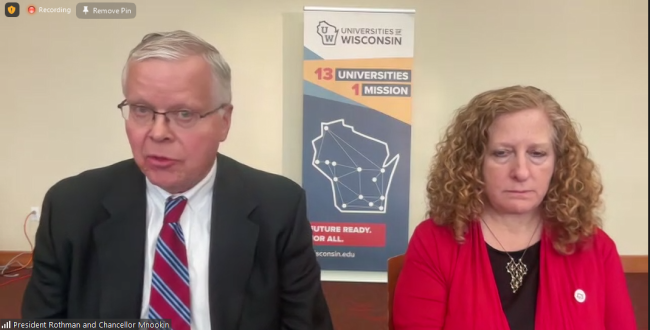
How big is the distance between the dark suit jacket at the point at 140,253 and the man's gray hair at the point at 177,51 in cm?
29

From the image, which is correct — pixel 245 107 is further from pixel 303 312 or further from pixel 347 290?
pixel 303 312

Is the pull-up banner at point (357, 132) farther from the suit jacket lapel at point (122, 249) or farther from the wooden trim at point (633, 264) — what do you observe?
the suit jacket lapel at point (122, 249)

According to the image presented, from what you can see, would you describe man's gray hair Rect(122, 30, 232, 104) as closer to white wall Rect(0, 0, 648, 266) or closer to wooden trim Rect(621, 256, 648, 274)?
white wall Rect(0, 0, 648, 266)

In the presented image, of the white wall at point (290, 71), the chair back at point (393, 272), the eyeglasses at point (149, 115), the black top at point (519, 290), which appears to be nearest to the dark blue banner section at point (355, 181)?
the white wall at point (290, 71)

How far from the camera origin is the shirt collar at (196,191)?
136 cm

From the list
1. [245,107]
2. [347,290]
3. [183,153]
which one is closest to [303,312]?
[183,153]

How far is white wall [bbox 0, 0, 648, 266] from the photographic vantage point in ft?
10.8

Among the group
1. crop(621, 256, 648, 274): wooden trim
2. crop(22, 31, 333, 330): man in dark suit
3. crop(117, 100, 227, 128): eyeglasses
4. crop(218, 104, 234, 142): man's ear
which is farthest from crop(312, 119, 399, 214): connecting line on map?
crop(117, 100, 227, 128): eyeglasses

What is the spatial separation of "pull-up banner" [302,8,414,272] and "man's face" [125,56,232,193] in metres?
2.05

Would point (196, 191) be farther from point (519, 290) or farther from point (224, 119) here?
point (519, 290)

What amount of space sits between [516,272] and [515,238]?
11 centimetres

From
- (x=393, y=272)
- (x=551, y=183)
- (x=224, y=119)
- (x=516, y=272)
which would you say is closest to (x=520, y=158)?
(x=551, y=183)

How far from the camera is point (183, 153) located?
124cm

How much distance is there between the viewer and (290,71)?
335cm
